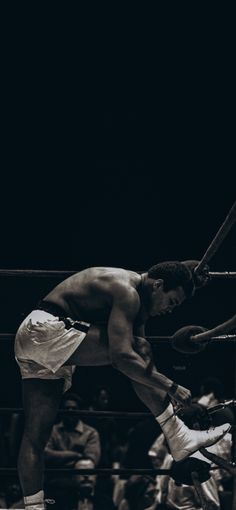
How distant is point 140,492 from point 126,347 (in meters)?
2.87

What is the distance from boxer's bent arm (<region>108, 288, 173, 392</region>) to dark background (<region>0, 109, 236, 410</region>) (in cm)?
452

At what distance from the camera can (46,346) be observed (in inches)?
165

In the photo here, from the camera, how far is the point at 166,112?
8672 millimetres

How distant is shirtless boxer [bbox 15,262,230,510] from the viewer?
13.2 ft

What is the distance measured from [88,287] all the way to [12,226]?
460cm

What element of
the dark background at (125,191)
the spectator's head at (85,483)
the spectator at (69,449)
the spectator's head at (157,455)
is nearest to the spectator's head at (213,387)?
the spectator's head at (157,455)

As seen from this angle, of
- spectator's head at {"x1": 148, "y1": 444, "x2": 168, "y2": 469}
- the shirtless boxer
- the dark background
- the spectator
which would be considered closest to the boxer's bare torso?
the shirtless boxer

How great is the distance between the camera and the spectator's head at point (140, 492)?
6.52 metres

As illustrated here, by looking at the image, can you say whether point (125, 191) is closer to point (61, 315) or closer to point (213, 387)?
point (213, 387)

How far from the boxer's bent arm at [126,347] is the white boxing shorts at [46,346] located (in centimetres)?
22

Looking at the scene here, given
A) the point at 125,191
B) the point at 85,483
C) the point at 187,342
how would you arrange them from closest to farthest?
the point at 187,342 → the point at 85,483 → the point at 125,191

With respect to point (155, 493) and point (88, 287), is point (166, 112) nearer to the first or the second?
point (155, 493)

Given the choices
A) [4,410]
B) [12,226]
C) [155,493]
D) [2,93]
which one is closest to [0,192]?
[12,226]

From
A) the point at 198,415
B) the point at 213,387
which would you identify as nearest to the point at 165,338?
the point at 198,415
